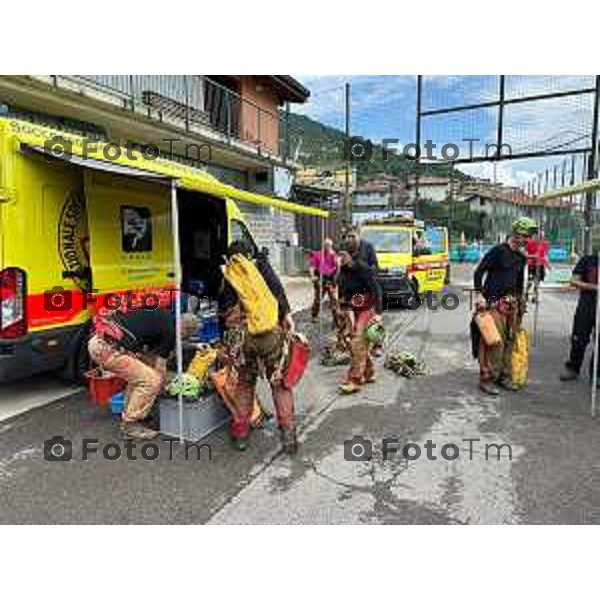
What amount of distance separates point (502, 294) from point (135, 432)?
421 centimetres

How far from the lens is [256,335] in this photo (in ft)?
14.5

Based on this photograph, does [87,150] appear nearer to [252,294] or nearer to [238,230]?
[252,294]

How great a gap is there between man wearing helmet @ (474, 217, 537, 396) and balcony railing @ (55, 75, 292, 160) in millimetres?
7901

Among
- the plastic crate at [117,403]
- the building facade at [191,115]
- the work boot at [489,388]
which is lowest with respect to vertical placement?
the work boot at [489,388]

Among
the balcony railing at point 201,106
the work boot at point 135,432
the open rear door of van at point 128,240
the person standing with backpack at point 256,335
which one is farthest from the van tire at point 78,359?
the balcony railing at point 201,106

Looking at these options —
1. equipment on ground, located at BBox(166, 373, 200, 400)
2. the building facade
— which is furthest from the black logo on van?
the building facade

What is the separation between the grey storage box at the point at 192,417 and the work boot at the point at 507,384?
11.4 ft

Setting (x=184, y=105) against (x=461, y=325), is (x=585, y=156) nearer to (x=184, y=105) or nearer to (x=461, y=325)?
(x=461, y=325)

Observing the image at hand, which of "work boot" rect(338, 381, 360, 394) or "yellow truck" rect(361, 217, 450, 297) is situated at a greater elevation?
"yellow truck" rect(361, 217, 450, 297)

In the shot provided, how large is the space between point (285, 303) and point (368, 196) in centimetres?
5149

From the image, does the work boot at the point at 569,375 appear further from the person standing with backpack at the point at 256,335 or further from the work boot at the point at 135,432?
the work boot at the point at 135,432

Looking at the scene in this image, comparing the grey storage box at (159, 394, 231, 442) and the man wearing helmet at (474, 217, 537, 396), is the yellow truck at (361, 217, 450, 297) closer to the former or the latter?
the man wearing helmet at (474, 217, 537, 396)

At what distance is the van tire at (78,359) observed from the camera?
231 inches

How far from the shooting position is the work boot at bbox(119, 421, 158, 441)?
15.7 feet
